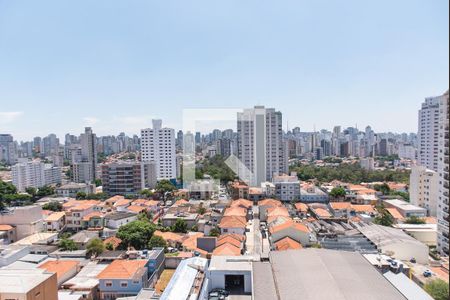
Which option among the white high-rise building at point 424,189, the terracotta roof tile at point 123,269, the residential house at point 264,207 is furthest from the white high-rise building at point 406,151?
the terracotta roof tile at point 123,269

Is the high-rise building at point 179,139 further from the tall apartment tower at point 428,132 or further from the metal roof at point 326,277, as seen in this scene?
the tall apartment tower at point 428,132

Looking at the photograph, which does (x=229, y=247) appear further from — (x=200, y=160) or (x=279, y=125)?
(x=279, y=125)

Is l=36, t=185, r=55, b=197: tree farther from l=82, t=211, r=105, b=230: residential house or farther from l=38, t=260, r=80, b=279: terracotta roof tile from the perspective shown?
l=38, t=260, r=80, b=279: terracotta roof tile

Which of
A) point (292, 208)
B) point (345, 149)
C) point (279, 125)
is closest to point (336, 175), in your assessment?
point (279, 125)

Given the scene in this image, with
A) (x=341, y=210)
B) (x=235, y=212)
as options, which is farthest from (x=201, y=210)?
(x=341, y=210)

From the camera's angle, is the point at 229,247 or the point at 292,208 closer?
the point at 229,247

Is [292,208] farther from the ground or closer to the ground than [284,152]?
closer to the ground
